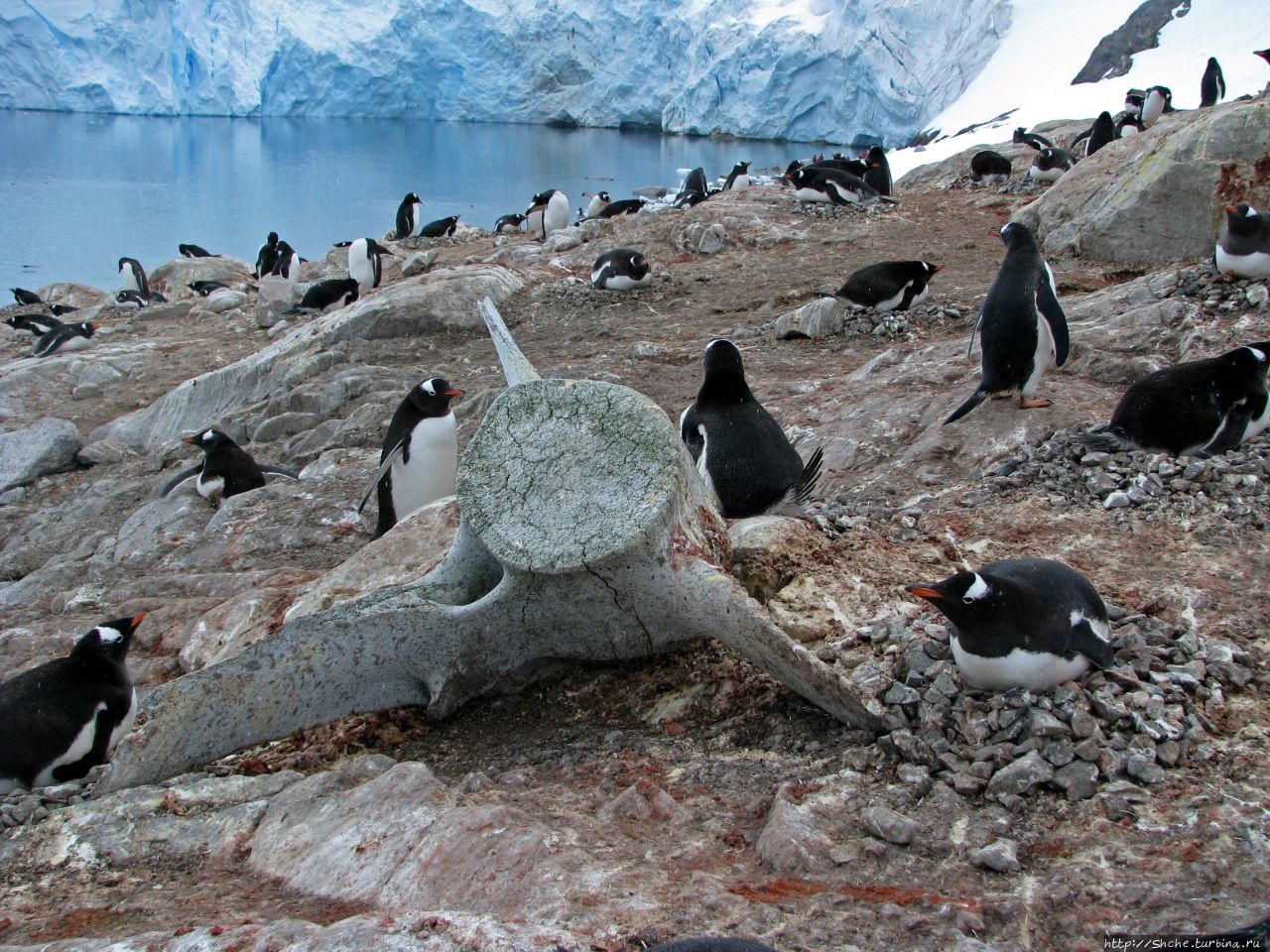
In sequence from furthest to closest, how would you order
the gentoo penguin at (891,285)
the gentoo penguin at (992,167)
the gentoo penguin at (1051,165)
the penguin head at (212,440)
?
the gentoo penguin at (992,167)
the gentoo penguin at (1051,165)
the gentoo penguin at (891,285)
the penguin head at (212,440)

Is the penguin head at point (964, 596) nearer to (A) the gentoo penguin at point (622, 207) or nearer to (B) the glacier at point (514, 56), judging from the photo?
(A) the gentoo penguin at point (622, 207)

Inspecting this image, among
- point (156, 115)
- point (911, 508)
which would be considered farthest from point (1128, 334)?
point (156, 115)

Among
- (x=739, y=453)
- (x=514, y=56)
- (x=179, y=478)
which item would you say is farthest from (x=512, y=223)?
(x=514, y=56)

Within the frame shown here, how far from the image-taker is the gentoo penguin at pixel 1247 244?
555 cm

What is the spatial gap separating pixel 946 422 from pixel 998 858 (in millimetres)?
3093

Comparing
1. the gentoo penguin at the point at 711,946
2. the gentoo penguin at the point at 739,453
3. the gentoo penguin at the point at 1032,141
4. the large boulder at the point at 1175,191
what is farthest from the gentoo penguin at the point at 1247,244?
the gentoo penguin at the point at 1032,141

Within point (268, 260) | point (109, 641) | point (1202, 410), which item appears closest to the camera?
point (109, 641)

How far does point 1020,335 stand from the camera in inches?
188

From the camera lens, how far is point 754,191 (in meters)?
13.1

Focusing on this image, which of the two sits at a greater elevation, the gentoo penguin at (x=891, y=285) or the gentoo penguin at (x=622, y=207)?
the gentoo penguin at (x=622, y=207)

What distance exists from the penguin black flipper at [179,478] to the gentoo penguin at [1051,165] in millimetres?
10233

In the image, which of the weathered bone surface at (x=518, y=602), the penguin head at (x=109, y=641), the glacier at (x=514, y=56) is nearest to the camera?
the weathered bone surface at (x=518, y=602)

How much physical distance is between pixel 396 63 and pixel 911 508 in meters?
Result: 40.6

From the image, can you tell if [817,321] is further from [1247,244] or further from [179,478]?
[179,478]
